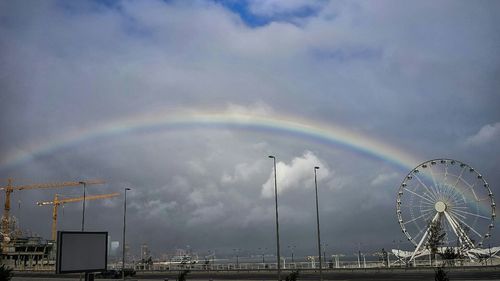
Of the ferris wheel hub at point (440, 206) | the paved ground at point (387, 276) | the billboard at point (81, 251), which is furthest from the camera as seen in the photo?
the ferris wheel hub at point (440, 206)

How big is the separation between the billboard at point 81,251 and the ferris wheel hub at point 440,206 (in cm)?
6955

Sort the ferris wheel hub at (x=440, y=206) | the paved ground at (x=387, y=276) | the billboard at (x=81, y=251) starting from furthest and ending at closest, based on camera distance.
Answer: the ferris wheel hub at (x=440, y=206), the paved ground at (x=387, y=276), the billboard at (x=81, y=251)

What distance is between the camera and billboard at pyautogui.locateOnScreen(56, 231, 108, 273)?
125 feet

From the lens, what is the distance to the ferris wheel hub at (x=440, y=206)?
9256 cm

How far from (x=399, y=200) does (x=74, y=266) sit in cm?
7182

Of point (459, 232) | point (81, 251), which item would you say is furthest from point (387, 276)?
point (459, 232)

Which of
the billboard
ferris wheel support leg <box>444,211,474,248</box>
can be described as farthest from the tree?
the billboard

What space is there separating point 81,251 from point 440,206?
2854 inches

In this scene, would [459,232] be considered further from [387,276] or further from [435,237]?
[387,276]

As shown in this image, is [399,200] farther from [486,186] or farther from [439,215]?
[486,186]

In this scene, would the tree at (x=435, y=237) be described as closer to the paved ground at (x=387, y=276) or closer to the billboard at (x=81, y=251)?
the paved ground at (x=387, y=276)

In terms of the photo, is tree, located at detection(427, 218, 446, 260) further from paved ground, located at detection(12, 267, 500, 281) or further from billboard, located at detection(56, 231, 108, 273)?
billboard, located at detection(56, 231, 108, 273)

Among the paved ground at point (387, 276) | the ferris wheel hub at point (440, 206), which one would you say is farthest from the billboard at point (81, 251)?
the ferris wheel hub at point (440, 206)

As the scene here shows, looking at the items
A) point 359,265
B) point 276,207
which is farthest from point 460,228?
point 276,207
